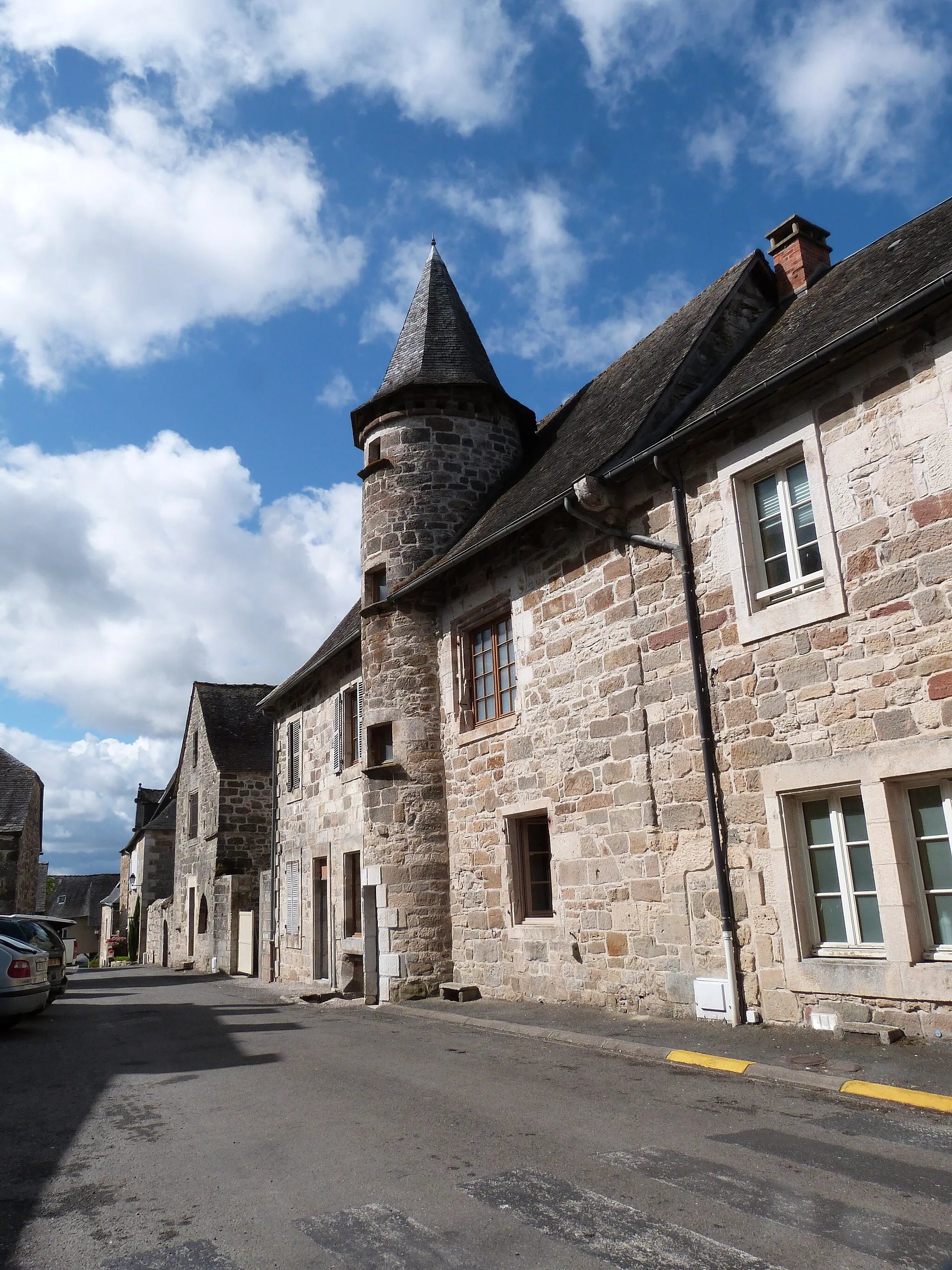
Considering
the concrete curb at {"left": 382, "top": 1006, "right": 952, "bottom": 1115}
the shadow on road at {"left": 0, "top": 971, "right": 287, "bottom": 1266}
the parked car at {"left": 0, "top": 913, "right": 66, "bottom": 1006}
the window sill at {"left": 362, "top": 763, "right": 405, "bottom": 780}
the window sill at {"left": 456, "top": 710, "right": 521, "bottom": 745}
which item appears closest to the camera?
the shadow on road at {"left": 0, "top": 971, "right": 287, "bottom": 1266}

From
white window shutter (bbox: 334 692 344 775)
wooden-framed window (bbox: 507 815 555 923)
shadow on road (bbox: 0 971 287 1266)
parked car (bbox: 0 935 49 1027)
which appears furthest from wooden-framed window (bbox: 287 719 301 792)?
wooden-framed window (bbox: 507 815 555 923)

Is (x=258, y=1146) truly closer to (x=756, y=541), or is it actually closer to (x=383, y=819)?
(x=756, y=541)

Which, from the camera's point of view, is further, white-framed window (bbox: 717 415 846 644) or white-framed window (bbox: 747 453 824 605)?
white-framed window (bbox: 747 453 824 605)

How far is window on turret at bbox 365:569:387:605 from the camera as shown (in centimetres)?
1327

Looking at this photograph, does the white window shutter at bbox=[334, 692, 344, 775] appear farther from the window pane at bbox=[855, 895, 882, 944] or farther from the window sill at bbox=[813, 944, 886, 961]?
the window pane at bbox=[855, 895, 882, 944]

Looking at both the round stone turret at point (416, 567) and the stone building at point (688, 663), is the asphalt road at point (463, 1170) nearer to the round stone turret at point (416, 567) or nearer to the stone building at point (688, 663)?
the stone building at point (688, 663)

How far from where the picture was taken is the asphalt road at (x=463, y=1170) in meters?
3.18

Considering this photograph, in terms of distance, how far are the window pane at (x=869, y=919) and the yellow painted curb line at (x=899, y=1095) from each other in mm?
1550

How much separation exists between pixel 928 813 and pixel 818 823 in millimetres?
910

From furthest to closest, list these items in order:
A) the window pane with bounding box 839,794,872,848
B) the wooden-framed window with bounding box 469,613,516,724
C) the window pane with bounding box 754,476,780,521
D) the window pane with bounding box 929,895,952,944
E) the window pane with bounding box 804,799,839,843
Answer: the wooden-framed window with bounding box 469,613,516,724
the window pane with bounding box 754,476,780,521
the window pane with bounding box 804,799,839,843
the window pane with bounding box 839,794,872,848
the window pane with bounding box 929,895,952,944

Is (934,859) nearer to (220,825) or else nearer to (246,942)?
(246,942)

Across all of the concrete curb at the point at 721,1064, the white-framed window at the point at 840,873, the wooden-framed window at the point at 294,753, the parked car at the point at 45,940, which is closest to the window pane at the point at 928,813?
the white-framed window at the point at 840,873

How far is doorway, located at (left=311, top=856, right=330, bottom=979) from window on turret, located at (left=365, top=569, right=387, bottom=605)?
516 cm

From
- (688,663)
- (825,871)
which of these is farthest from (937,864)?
(688,663)
